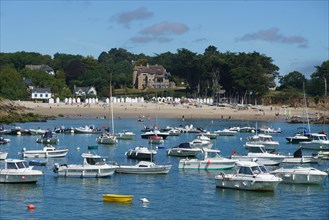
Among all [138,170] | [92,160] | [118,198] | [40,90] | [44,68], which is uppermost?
[44,68]

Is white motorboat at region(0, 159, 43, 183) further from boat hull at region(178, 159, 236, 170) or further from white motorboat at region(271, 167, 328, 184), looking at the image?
white motorboat at region(271, 167, 328, 184)

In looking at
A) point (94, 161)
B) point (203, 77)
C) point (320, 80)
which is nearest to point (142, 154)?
point (94, 161)

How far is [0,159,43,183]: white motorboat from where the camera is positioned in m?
45.3

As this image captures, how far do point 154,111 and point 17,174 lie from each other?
92872 millimetres

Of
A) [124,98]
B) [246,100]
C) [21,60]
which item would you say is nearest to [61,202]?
[124,98]

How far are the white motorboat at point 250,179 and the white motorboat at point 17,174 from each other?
477 inches

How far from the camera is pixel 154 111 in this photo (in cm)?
13775

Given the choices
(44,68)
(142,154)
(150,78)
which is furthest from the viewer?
(44,68)

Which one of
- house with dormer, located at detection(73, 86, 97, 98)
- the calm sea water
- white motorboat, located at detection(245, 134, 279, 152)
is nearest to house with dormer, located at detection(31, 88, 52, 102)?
house with dormer, located at detection(73, 86, 97, 98)

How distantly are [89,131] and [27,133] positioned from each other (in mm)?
8407

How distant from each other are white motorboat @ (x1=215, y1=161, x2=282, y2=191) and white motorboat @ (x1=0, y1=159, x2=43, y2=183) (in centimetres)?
1210

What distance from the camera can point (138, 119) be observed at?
126438mm

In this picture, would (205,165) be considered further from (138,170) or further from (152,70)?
(152,70)

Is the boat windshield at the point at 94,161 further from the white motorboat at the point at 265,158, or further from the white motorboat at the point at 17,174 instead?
the white motorboat at the point at 265,158
